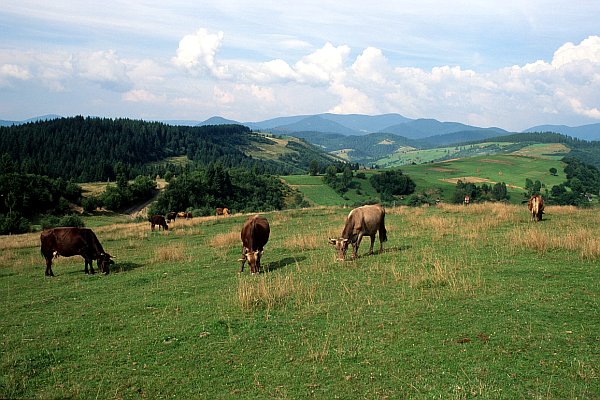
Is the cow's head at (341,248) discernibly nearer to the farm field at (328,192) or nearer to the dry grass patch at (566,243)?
the dry grass patch at (566,243)

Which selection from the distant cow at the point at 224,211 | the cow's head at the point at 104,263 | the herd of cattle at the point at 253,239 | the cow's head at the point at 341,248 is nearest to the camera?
the cow's head at the point at 341,248

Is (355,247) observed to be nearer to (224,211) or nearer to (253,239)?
(253,239)

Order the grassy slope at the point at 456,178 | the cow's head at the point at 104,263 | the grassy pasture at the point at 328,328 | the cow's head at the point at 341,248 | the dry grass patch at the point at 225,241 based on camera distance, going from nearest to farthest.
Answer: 1. the grassy pasture at the point at 328,328
2. the cow's head at the point at 341,248
3. the cow's head at the point at 104,263
4. the dry grass patch at the point at 225,241
5. the grassy slope at the point at 456,178

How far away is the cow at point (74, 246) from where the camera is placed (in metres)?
18.9

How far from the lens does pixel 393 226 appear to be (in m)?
28.1

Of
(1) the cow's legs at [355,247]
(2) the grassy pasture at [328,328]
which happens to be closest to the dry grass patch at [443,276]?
(2) the grassy pasture at [328,328]

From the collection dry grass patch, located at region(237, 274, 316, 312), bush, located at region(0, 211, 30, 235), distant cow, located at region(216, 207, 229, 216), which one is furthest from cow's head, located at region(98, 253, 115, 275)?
bush, located at region(0, 211, 30, 235)

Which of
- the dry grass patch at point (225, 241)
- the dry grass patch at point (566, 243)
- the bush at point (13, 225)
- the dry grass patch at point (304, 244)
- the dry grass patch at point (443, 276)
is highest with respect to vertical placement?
the dry grass patch at point (566, 243)

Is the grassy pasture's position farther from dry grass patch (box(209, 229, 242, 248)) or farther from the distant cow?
the distant cow

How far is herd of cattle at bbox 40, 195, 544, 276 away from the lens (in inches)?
666

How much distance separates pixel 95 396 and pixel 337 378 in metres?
4.44

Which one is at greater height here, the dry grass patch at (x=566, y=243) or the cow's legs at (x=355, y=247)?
the dry grass patch at (x=566, y=243)

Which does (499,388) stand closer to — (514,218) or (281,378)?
(281,378)

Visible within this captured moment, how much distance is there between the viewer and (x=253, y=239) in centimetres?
1708
